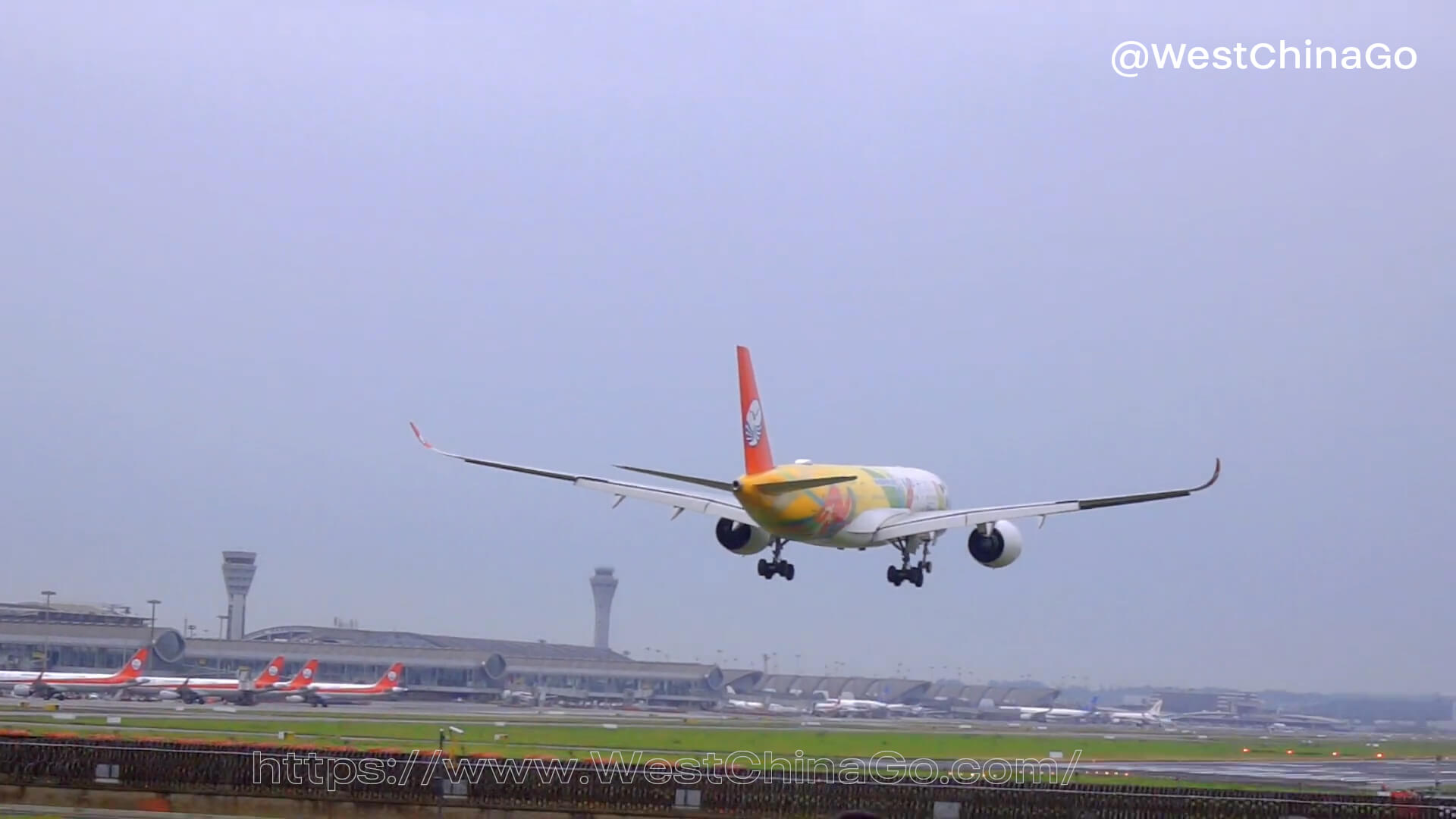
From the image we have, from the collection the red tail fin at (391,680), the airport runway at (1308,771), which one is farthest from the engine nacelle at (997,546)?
the red tail fin at (391,680)

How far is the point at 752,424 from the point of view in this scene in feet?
173

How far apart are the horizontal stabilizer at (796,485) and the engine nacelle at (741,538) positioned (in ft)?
15.9

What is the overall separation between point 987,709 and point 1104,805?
110m

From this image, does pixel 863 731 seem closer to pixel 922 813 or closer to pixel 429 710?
pixel 429 710

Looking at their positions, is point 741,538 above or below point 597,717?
above

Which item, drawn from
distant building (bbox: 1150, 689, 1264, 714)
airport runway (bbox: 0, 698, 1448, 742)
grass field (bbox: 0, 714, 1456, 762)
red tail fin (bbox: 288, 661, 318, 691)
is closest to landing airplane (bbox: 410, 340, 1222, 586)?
grass field (bbox: 0, 714, 1456, 762)

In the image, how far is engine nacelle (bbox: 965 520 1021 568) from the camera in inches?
2263

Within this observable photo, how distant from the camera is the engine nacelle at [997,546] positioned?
5747cm

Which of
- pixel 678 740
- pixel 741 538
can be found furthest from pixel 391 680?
pixel 741 538

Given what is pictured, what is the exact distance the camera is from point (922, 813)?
47406 millimetres

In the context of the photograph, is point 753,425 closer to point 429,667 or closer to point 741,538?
point 741,538

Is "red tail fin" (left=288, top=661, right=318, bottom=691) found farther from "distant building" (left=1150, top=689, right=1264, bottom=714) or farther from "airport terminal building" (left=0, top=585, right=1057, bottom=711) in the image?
"distant building" (left=1150, top=689, right=1264, bottom=714)

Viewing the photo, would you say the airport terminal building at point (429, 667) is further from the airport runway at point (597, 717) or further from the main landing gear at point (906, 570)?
the main landing gear at point (906, 570)

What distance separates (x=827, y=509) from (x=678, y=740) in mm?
35863
